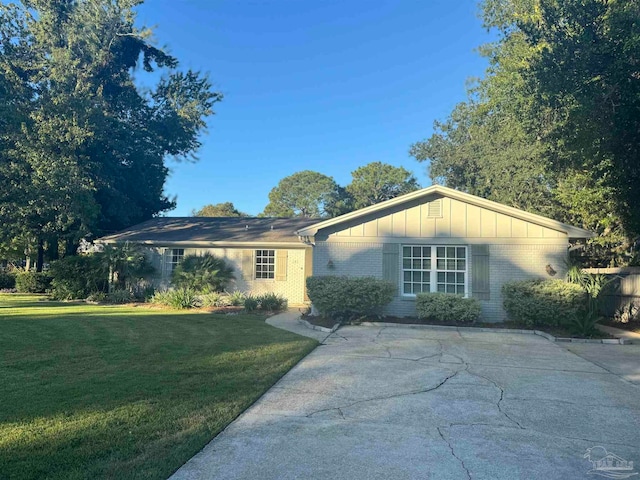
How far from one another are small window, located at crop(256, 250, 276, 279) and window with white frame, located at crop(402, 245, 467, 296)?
5895 mm

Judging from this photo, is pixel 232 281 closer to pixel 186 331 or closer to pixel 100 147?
pixel 186 331

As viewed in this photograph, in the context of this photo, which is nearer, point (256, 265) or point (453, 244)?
point (453, 244)

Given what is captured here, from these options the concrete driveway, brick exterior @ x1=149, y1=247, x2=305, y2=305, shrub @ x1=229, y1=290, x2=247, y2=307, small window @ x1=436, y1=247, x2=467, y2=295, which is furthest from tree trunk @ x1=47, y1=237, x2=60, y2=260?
the concrete driveway

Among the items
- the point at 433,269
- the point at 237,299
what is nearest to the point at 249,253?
the point at 237,299

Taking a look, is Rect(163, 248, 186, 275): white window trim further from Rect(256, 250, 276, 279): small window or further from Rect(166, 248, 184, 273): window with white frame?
Rect(256, 250, 276, 279): small window

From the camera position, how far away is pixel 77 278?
57.1 ft

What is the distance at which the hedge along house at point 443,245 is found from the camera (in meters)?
11.9

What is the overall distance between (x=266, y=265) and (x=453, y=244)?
7.50 meters

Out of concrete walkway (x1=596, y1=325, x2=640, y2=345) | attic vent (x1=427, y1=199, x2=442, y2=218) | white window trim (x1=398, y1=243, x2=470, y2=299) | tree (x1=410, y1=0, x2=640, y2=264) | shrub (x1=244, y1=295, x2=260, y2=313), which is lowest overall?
concrete walkway (x1=596, y1=325, x2=640, y2=345)

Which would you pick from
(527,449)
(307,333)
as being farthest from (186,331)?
(527,449)

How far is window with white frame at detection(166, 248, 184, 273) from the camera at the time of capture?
17256 mm

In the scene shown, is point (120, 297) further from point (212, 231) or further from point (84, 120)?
point (84, 120)

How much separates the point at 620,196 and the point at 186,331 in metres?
12.1

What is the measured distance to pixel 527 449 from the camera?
3.81 metres
